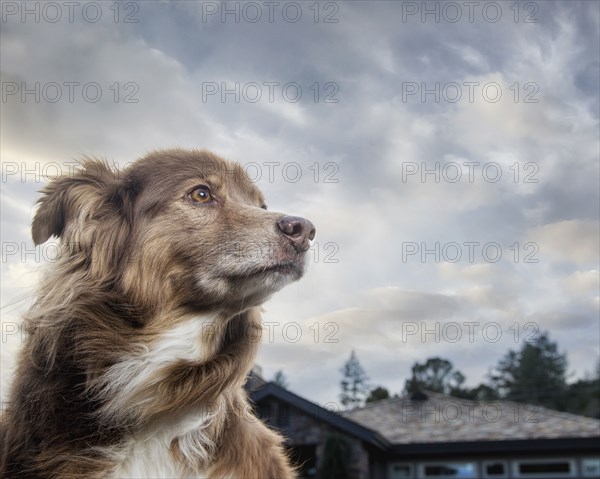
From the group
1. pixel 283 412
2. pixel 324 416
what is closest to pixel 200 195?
pixel 324 416

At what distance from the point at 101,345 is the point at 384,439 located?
21.5 metres

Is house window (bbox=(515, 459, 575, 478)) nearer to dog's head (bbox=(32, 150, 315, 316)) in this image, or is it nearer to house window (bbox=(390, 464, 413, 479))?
house window (bbox=(390, 464, 413, 479))

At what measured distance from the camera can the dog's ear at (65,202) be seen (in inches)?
150

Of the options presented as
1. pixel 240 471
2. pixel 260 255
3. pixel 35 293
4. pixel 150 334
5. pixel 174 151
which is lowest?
pixel 240 471

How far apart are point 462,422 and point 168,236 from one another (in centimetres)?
2406

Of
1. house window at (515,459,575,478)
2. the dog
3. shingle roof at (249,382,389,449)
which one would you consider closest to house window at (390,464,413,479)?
shingle roof at (249,382,389,449)

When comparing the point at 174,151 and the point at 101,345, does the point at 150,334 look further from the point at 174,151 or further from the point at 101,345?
the point at 174,151

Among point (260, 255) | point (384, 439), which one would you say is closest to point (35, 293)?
point (260, 255)

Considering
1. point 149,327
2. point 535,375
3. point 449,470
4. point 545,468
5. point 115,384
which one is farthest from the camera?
point 535,375

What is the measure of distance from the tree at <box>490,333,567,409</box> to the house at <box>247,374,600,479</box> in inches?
1704

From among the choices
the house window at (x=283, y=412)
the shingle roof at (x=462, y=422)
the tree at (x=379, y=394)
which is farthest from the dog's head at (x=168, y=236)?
the tree at (x=379, y=394)

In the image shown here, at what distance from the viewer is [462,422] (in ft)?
85.1

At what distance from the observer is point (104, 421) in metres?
3.32

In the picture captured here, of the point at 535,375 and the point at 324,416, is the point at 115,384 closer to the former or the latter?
the point at 324,416
